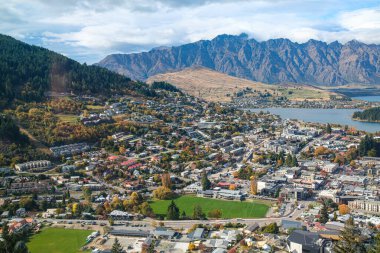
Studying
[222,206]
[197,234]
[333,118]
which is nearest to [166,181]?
[222,206]

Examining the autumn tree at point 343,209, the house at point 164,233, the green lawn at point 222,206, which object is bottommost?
the green lawn at point 222,206

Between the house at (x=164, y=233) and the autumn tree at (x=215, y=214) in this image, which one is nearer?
the house at (x=164, y=233)

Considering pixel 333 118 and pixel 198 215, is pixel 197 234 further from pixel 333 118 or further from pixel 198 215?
pixel 333 118

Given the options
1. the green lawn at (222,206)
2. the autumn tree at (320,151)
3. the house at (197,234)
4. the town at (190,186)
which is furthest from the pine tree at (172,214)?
the autumn tree at (320,151)

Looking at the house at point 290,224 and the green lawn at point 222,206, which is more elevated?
the house at point 290,224

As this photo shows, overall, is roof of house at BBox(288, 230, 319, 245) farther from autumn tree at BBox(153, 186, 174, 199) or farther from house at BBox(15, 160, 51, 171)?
house at BBox(15, 160, 51, 171)

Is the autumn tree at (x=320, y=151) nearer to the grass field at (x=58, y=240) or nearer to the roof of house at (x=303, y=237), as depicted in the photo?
the roof of house at (x=303, y=237)

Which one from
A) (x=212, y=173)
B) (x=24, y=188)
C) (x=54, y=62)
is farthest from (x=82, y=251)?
(x=54, y=62)

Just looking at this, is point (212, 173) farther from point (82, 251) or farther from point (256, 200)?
point (82, 251)
